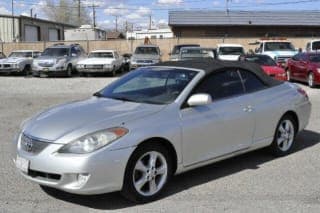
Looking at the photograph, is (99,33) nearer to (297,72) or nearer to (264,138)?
(297,72)

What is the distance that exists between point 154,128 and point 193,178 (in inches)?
48.5

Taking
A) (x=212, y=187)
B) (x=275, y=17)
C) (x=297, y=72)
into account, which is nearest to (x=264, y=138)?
(x=212, y=187)

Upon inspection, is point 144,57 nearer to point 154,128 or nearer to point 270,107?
point 270,107

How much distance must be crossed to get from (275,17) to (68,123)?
49.8 meters

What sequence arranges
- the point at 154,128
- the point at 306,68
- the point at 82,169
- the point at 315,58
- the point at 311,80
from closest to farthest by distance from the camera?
the point at 82,169
the point at 154,128
the point at 311,80
the point at 306,68
the point at 315,58

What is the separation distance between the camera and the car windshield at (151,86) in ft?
20.7

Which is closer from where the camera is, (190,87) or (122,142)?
(122,142)

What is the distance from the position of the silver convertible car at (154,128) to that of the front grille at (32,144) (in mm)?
11

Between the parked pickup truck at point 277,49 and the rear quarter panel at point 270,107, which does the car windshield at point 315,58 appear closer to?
the parked pickup truck at point 277,49

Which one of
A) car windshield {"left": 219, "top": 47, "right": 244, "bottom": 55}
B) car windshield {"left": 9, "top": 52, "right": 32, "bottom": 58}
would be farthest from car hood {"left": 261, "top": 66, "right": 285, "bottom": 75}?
car windshield {"left": 9, "top": 52, "right": 32, "bottom": 58}

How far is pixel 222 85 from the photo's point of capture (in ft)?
22.3

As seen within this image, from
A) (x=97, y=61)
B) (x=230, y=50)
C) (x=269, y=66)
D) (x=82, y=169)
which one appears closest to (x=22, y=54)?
(x=97, y=61)

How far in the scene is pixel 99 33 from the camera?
190ft

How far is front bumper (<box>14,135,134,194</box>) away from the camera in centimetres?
514
